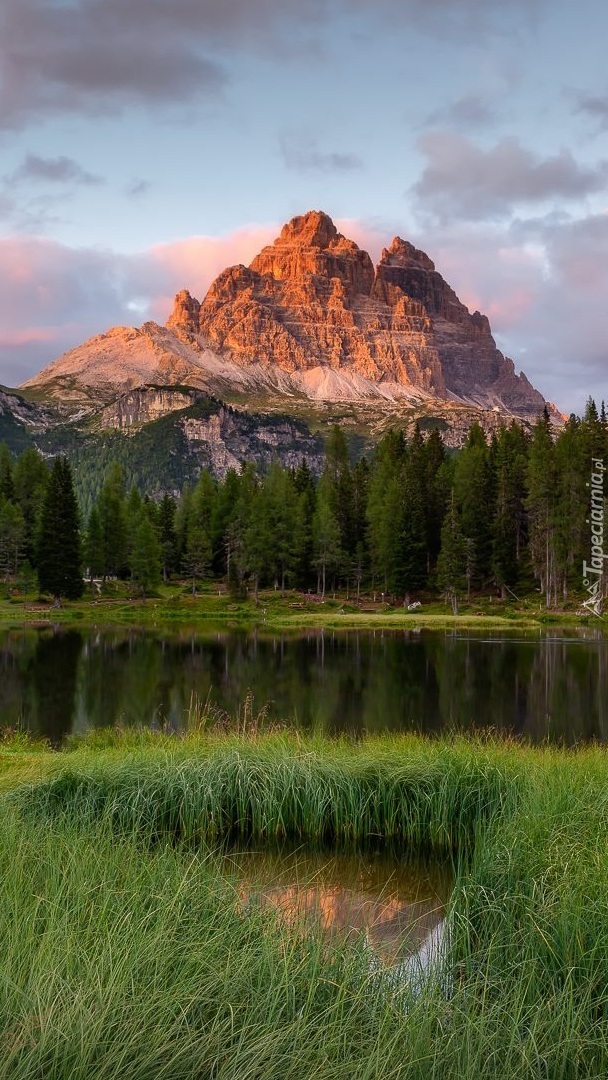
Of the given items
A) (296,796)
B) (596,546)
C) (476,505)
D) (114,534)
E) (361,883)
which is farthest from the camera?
(114,534)

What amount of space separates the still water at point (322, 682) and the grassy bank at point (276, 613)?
13002 mm

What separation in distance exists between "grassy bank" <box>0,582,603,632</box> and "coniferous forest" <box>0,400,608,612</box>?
2023mm

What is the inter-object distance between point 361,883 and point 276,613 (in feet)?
226

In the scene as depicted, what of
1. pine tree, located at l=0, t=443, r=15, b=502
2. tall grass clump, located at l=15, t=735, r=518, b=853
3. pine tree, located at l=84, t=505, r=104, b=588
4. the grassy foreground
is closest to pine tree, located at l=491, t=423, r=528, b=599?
pine tree, located at l=84, t=505, r=104, b=588

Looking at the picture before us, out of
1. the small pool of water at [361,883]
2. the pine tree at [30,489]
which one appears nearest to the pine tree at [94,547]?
the pine tree at [30,489]

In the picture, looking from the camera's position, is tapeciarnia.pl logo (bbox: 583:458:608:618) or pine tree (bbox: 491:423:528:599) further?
pine tree (bbox: 491:423:528:599)

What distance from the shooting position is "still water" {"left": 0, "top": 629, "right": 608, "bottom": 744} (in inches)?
1045

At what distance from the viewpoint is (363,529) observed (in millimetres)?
98500

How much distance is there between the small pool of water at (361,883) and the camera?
9.26 meters

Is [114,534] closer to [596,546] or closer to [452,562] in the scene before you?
[452,562]

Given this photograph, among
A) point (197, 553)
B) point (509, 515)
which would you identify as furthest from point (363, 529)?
point (197, 553)

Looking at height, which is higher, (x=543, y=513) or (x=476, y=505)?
(x=476, y=505)

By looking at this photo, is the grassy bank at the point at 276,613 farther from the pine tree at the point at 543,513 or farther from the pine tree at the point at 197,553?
the pine tree at the point at 197,553

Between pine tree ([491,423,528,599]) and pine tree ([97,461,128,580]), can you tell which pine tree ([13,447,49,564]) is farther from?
pine tree ([491,423,528,599])
